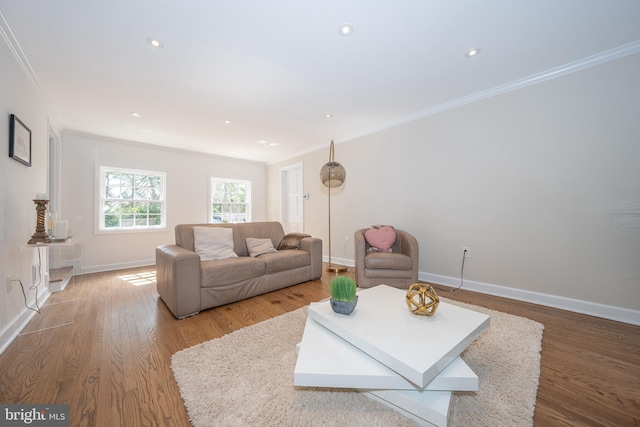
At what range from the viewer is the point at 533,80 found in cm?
248

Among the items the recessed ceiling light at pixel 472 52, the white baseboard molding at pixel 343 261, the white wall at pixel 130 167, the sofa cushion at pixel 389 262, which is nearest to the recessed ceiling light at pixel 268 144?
the white wall at pixel 130 167

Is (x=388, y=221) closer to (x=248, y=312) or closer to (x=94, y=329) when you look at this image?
(x=248, y=312)

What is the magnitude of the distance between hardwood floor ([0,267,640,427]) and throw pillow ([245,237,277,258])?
2.05 ft

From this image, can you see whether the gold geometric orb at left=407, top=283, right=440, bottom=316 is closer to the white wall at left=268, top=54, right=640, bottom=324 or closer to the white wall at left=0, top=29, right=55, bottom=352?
the white wall at left=268, top=54, right=640, bottom=324

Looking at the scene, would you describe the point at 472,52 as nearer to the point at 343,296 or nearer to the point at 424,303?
the point at 424,303

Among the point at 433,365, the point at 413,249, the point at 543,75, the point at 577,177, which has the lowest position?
the point at 433,365

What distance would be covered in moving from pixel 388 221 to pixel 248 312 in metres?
2.48

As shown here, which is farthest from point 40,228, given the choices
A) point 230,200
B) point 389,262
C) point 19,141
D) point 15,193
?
point 230,200

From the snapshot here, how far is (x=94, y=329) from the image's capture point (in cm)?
198

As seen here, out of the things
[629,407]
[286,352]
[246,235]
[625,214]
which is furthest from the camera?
[246,235]

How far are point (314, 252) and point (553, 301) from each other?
2.70 m

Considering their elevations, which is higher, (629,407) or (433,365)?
(433,365)

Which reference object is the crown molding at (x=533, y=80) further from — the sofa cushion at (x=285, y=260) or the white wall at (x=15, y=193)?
the white wall at (x=15, y=193)

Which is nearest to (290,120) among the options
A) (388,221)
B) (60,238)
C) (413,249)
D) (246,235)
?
(246,235)
